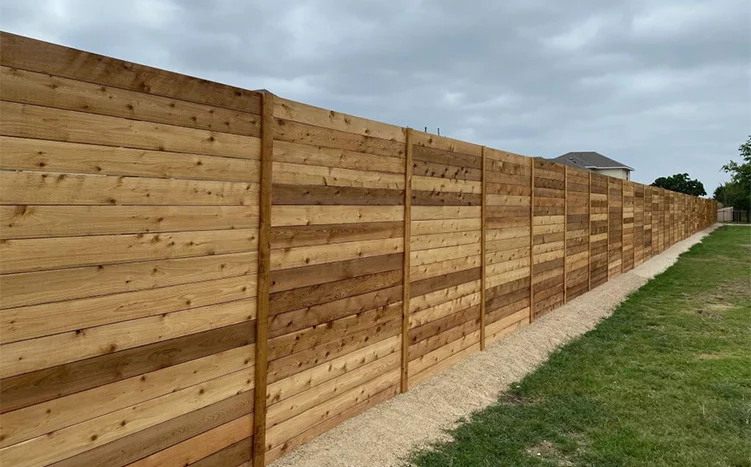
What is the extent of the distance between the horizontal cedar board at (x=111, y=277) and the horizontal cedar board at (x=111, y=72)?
863mm

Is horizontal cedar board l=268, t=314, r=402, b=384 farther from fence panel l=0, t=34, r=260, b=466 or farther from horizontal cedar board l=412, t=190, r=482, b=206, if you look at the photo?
horizontal cedar board l=412, t=190, r=482, b=206

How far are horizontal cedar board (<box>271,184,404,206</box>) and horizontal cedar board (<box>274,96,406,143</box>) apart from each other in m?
0.46

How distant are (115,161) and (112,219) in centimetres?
27

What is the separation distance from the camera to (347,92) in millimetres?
21062

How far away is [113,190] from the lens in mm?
2258

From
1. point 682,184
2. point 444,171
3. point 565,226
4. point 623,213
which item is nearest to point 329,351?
point 444,171

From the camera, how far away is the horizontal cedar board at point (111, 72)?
1955 mm

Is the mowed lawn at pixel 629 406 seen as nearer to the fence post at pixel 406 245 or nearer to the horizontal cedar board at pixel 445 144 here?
the fence post at pixel 406 245

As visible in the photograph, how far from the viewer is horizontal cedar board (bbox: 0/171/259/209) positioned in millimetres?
1956

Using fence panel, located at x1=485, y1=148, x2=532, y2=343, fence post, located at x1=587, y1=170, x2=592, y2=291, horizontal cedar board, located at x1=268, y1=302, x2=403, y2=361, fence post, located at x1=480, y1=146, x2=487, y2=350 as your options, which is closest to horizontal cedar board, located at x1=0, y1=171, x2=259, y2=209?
horizontal cedar board, located at x1=268, y1=302, x2=403, y2=361

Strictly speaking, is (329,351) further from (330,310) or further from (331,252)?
(331,252)

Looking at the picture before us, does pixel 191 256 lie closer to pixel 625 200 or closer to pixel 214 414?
pixel 214 414

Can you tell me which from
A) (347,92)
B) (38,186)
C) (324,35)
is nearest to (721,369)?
(38,186)

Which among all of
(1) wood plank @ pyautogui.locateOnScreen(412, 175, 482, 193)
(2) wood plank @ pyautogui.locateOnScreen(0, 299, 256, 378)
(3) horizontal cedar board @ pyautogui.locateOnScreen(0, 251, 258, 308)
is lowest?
(2) wood plank @ pyautogui.locateOnScreen(0, 299, 256, 378)
